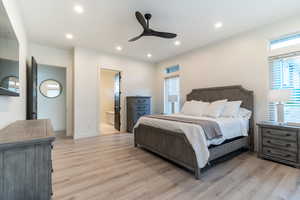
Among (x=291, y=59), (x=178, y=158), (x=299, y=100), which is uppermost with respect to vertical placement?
(x=291, y=59)

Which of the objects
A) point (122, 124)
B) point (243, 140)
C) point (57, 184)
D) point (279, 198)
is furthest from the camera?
point (122, 124)

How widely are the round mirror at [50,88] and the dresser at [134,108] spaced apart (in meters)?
2.68

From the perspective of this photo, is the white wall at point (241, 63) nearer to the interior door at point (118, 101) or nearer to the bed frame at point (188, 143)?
the bed frame at point (188, 143)

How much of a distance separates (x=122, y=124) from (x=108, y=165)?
3.04m

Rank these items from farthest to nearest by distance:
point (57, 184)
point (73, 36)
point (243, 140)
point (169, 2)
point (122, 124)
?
point (122, 124) < point (73, 36) < point (243, 140) < point (169, 2) < point (57, 184)

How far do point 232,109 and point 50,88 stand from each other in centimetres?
605

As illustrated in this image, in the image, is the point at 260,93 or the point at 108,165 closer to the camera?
the point at 108,165

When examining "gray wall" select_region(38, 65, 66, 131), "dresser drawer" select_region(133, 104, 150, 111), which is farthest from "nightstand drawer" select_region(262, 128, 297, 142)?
"gray wall" select_region(38, 65, 66, 131)

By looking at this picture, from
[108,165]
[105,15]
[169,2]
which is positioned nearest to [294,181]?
[108,165]

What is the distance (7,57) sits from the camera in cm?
157

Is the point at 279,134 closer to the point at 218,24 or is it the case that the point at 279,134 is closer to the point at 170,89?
the point at 218,24

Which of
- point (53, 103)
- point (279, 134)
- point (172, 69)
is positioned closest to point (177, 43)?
point (172, 69)

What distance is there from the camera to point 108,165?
103 inches

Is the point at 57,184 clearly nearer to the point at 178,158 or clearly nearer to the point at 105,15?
the point at 178,158
